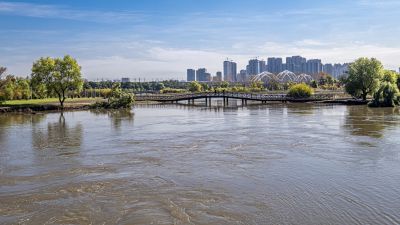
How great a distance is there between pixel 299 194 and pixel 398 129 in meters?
23.3

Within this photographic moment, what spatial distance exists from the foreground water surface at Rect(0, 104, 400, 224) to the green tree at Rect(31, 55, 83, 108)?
1664 inches

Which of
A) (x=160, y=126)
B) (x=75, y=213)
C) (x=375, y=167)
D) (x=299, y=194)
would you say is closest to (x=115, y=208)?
(x=75, y=213)

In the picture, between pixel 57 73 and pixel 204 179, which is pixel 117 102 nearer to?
pixel 57 73

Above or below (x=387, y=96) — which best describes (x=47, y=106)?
below

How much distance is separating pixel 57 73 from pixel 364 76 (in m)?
54.4

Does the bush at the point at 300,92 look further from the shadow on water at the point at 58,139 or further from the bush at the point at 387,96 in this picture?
the shadow on water at the point at 58,139

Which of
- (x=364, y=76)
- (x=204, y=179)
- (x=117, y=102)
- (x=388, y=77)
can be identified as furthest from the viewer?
(x=388, y=77)

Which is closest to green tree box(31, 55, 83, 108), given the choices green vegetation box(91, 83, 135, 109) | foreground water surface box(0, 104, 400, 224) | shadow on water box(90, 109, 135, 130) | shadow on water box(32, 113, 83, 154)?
green vegetation box(91, 83, 135, 109)

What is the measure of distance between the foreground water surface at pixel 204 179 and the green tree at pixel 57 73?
139 feet

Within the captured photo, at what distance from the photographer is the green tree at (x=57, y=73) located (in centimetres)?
7438

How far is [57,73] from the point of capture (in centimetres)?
7469

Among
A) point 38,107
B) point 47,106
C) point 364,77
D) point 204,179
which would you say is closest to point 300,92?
point 364,77

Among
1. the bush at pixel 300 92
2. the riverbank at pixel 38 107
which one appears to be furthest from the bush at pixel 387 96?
the riverbank at pixel 38 107

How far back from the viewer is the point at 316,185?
18375 mm
